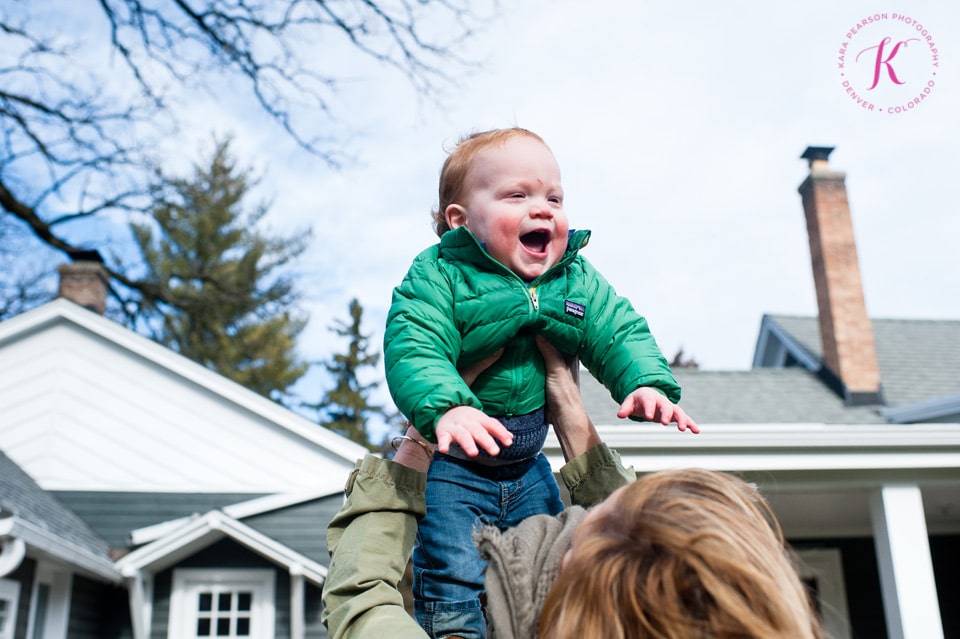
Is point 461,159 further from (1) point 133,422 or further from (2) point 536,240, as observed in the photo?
(1) point 133,422

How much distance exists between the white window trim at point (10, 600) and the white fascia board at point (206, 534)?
3.49 ft

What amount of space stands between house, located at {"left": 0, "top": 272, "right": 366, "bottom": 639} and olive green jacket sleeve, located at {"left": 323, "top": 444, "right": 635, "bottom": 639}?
7.54m

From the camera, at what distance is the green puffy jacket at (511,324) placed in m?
1.58

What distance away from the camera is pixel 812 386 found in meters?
12.8

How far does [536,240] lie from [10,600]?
7895 mm

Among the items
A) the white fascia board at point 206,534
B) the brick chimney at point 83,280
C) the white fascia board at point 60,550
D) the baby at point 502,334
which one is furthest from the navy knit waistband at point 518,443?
the brick chimney at point 83,280

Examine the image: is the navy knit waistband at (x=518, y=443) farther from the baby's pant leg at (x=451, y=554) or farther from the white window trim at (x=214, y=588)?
the white window trim at (x=214, y=588)

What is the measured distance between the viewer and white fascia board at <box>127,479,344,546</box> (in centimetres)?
931

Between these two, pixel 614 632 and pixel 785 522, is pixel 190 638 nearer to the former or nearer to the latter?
pixel 785 522

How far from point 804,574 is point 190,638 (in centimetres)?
936

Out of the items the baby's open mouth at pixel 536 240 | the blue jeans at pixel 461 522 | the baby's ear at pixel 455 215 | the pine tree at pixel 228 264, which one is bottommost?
the blue jeans at pixel 461 522

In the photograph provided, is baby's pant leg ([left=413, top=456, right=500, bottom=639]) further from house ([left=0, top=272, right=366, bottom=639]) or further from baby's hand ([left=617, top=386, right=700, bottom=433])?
house ([left=0, top=272, right=366, bottom=639])

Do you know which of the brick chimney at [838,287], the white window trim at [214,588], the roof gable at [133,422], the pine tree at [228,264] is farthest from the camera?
the pine tree at [228,264]

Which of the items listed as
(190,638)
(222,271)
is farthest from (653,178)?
(222,271)
